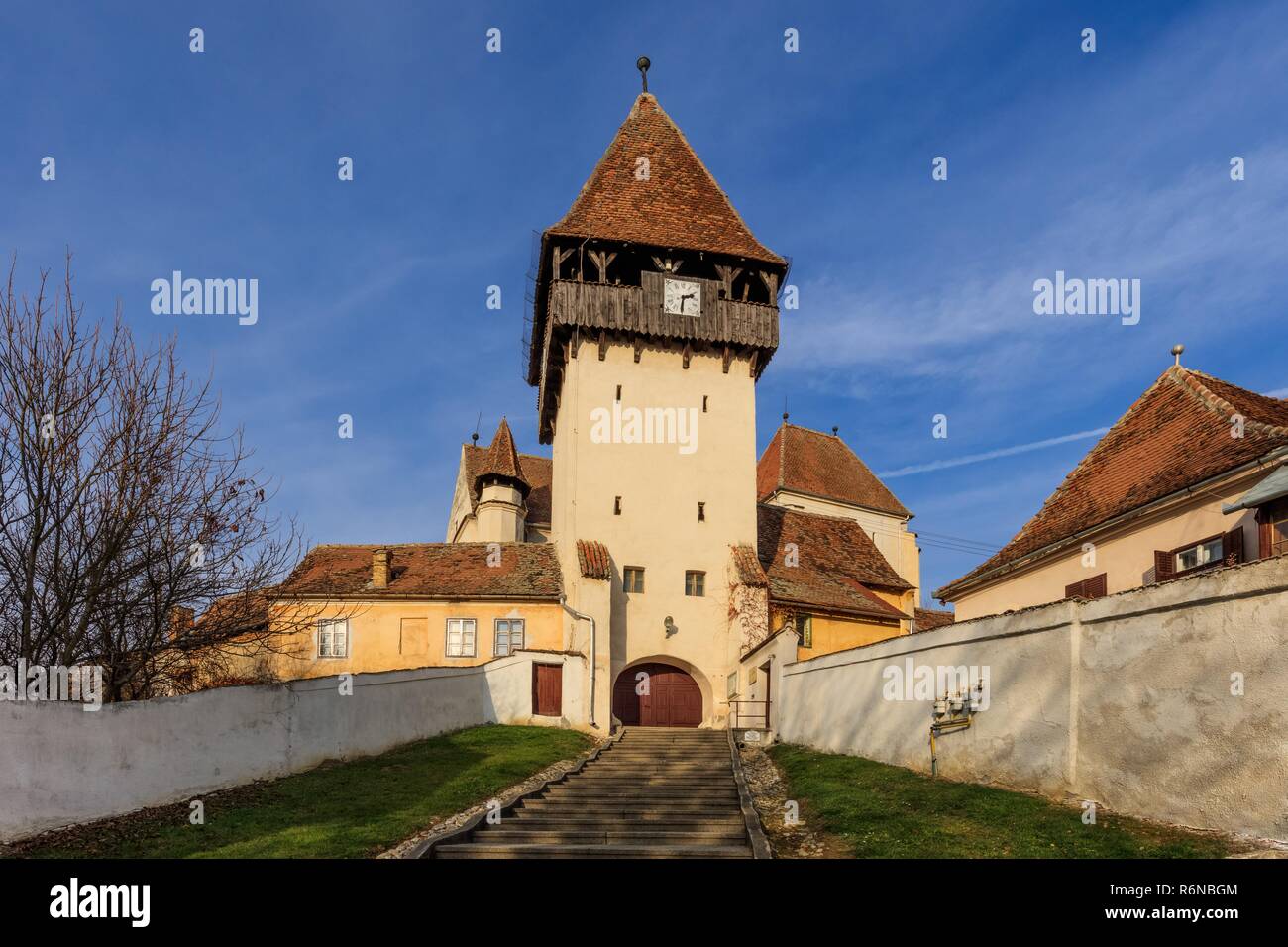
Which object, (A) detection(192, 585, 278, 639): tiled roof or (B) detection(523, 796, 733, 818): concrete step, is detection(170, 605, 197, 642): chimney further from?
(B) detection(523, 796, 733, 818): concrete step

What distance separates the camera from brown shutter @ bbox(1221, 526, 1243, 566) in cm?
1755

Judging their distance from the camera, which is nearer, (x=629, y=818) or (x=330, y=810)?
(x=629, y=818)

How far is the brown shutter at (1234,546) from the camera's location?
17.5 metres

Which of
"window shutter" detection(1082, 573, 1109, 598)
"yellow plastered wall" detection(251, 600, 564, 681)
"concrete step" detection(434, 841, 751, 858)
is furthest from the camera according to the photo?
"yellow plastered wall" detection(251, 600, 564, 681)

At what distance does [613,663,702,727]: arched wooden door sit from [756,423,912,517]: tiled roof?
20.2m

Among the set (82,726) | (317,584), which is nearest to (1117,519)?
(82,726)

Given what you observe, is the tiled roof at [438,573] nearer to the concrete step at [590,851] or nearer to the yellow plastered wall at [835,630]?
the yellow plastered wall at [835,630]

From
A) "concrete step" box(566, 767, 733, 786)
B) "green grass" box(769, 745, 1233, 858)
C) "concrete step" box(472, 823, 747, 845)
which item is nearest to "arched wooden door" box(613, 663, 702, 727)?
"concrete step" box(566, 767, 733, 786)

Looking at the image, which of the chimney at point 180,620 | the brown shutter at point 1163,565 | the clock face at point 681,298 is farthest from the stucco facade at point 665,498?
the brown shutter at point 1163,565

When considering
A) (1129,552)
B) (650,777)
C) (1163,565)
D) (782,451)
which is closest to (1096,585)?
(1129,552)

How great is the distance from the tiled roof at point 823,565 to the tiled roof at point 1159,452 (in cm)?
828

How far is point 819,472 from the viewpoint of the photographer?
5500 centimetres

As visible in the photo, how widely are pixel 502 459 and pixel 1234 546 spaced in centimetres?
3316

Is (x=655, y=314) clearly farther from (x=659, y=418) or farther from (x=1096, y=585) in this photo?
(x=1096, y=585)
